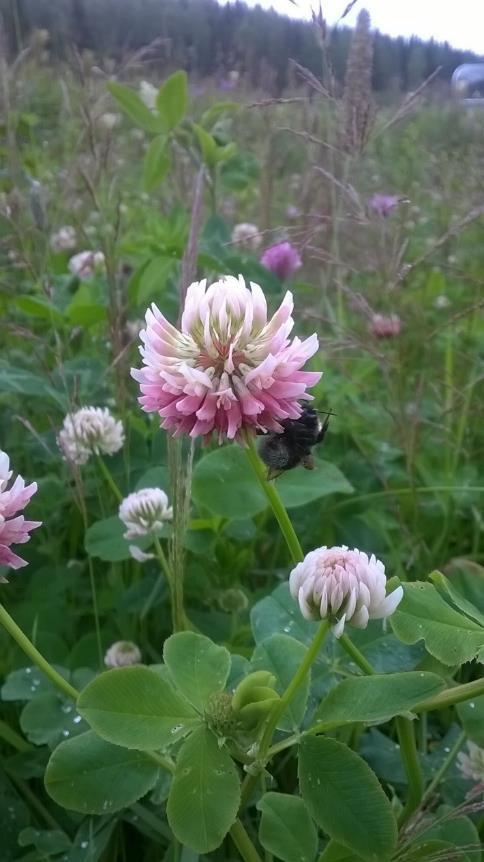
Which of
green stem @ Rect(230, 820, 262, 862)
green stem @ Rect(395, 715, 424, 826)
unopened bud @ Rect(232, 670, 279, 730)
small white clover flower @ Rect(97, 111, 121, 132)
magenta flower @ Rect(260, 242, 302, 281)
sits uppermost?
small white clover flower @ Rect(97, 111, 121, 132)

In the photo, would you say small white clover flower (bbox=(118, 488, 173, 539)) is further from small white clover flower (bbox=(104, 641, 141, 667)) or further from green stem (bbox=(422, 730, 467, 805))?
green stem (bbox=(422, 730, 467, 805))

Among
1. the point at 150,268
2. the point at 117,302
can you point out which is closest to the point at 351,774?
the point at 117,302

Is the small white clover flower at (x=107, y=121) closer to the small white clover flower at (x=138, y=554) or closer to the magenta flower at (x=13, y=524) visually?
the small white clover flower at (x=138, y=554)

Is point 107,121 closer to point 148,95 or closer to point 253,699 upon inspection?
point 148,95

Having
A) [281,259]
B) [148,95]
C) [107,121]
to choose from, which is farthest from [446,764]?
[107,121]

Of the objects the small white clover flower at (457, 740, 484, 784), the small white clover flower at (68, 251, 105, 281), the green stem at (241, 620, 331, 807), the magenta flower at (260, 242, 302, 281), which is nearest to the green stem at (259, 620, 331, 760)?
the green stem at (241, 620, 331, 807)

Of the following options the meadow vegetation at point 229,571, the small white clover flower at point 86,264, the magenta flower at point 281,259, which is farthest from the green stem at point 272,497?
the small white clover flower at point 86,264
